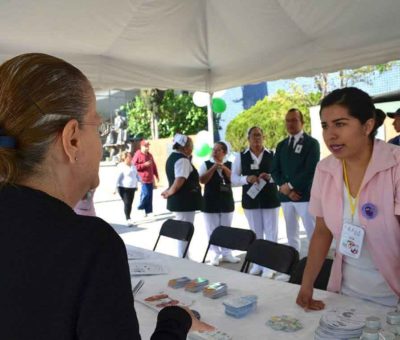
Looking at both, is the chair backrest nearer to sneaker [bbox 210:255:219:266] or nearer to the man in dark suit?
the man in dark suit

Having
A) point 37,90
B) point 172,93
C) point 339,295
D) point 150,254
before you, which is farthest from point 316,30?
point 172,93

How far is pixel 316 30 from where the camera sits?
3695 mm

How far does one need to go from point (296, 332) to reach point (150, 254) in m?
1.52

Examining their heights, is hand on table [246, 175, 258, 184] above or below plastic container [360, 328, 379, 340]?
above

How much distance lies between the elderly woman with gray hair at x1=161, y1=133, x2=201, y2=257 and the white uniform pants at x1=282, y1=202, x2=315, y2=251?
3.05 ft

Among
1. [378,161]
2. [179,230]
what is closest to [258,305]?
[378,161]

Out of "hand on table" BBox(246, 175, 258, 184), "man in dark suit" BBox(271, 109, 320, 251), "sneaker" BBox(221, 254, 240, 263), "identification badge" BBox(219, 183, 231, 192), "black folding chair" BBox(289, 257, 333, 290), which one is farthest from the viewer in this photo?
"sneaker" BBox(221, 254, 240, 263)

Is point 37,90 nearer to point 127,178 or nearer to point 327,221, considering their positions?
point 327,221

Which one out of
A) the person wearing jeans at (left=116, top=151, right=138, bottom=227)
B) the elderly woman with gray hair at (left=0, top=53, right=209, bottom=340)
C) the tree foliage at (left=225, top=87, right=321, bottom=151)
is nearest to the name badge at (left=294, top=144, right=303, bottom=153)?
the elderly woman with gray hair at (left=0, top=53, right=209, bottom=340)

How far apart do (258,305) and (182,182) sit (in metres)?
2.77

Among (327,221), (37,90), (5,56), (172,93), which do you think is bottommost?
(327,221)

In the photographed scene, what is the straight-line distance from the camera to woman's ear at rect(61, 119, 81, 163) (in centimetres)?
75

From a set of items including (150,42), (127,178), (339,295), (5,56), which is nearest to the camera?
(339,295)

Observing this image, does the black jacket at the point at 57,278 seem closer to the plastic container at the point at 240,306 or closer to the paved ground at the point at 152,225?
the plastic container at the point at 240,306
